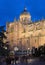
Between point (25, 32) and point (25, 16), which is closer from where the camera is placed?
point (25, 32)

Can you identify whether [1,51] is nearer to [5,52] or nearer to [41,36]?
[5,52]

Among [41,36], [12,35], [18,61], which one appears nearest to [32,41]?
[41,36]

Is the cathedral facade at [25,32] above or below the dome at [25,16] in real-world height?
below

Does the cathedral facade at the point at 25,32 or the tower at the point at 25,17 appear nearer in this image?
the cathedral facade at the point at 25,32

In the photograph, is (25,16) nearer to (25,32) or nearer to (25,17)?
(25,17)

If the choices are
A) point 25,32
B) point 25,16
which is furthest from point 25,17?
point 25,32

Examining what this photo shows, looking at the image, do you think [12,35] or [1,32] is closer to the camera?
[1,32]

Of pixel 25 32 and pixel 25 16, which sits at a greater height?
pixel 25 16

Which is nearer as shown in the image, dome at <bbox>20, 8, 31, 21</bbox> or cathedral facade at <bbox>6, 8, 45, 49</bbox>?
cathedral facade at <bbox>6, 8, 45, 49</bbox>

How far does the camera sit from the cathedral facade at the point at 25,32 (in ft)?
239

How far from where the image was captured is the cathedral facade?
72.8m

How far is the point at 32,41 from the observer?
7312cm

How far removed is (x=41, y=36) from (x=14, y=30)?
33.0ft

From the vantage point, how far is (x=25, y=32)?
77.3 meters
